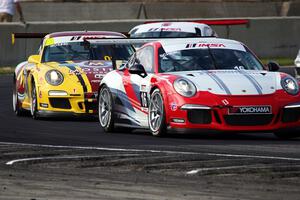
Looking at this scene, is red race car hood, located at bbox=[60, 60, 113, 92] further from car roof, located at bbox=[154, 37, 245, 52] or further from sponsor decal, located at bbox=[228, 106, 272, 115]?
sponsor decal, located at bbox=[228, 106, 272, 115]

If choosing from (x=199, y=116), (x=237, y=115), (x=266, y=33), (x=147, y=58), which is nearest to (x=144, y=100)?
(x=147, y=58)

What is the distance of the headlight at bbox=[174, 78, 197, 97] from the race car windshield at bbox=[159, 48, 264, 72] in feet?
2.16

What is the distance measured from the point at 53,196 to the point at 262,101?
5.37 meters

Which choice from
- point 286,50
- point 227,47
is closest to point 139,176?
point 227,47

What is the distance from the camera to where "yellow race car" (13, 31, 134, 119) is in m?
17.4

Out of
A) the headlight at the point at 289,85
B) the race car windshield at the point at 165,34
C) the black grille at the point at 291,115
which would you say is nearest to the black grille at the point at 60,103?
the headlight at the point at 289,85

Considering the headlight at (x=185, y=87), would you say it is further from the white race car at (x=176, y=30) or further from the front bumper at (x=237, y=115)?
the white race car at (x=176, y=30)

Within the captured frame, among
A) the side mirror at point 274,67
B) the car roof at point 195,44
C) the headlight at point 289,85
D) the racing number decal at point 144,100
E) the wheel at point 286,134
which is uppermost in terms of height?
the car roof at point 195,44

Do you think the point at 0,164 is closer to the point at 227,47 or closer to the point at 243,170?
the point at 243,170

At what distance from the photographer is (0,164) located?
35.1 ft

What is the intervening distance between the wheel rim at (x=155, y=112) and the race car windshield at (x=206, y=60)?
0.51m

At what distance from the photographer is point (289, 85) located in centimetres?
1384

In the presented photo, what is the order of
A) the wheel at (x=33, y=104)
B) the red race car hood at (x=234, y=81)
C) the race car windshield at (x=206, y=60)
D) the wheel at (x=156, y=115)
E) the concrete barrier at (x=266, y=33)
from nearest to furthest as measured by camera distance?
the red race car hood at (x=234, y=81)
the wheel at (x=156, y=115)
the race car windshield at (x=206, y=60)
the wheel at (x=33, y=104)
the concrete barrier at (x=266, y=33)

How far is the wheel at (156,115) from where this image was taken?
14.0 meters
